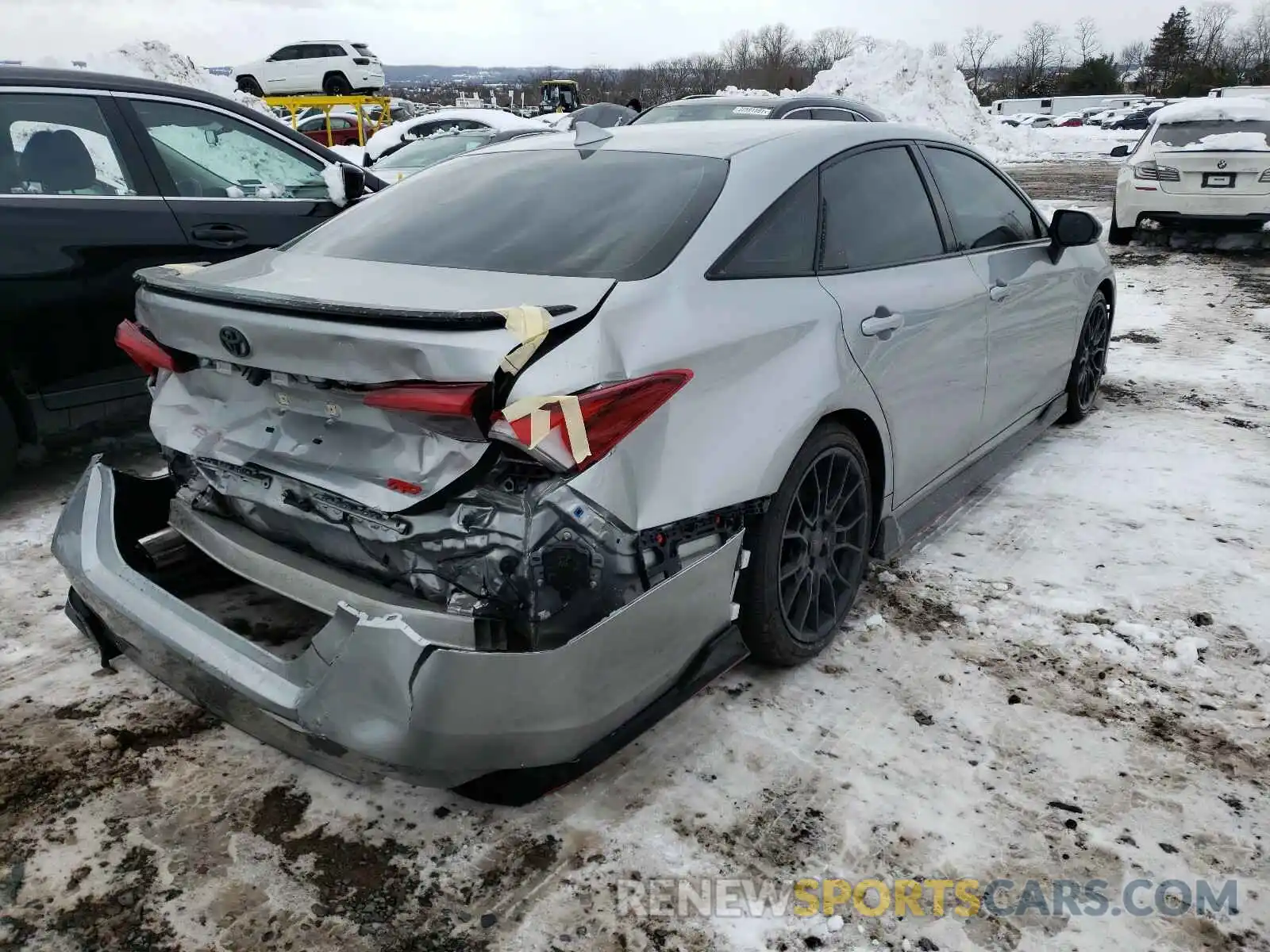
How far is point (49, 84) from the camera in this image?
4.03m

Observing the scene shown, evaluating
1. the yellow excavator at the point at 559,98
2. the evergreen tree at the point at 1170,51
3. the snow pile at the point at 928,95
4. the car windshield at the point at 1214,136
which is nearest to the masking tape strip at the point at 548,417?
the car windshield at the point at 1214,136

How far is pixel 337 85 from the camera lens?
2592cm

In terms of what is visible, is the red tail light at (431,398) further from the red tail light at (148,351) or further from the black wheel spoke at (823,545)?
the black wheel spoke at (823,545)

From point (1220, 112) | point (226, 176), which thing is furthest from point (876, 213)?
point (1220, 112)

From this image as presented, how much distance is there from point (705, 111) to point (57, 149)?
812 cm

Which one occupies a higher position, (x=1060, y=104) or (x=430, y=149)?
(x=1060, y=104)

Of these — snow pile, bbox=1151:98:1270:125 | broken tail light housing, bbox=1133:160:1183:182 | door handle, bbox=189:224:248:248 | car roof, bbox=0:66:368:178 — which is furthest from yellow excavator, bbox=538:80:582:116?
door handle, bbox=189:224:248:248

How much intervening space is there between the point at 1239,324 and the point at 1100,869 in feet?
21.8

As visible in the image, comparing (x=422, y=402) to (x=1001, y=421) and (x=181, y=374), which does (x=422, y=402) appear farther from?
(x=1001, y=421)

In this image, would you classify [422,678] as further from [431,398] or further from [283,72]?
[283,72]

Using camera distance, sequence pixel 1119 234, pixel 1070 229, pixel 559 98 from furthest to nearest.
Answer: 1. pixel 559 98
2. pixel 1119 234
3. pixel 1070 229

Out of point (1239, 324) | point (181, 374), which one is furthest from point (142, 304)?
point (1239, 324)

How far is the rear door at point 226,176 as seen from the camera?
4316 millimetres

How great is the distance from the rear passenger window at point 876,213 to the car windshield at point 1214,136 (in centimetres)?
855
